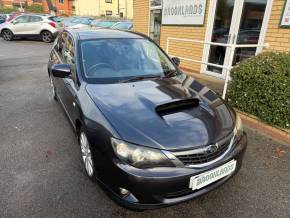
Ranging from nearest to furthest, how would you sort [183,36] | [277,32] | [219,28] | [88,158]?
[88,158] → [277,32] → [219,28] → [183,36]

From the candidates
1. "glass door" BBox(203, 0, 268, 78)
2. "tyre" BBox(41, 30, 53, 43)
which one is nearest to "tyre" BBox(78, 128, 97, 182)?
"glass door" BBox(203, 0, 268, 78)

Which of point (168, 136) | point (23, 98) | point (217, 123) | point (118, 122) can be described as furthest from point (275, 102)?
point (23, 98)

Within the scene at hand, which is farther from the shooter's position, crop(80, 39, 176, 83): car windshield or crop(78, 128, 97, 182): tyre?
crop(80, 39, 176, 83): car windshield

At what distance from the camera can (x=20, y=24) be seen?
15.5 metres

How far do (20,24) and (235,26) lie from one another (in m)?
14.6

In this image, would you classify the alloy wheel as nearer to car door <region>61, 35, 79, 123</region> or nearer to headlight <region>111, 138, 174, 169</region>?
car door <region>61, 35, 79, 123</region>

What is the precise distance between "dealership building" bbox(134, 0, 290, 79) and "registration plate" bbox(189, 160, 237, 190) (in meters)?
2.61

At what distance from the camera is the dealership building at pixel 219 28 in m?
4.91

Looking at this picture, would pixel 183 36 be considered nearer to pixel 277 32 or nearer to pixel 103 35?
pixel 277 32

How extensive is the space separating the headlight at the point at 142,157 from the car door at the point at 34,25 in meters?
16.0

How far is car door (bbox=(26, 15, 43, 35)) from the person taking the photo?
50.1 feet

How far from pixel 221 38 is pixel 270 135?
3525 millimetres

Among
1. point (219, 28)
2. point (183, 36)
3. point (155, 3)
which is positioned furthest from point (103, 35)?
point (155, 3)

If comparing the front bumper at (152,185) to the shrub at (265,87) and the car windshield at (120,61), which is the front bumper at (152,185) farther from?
the shrub at (265,87)
